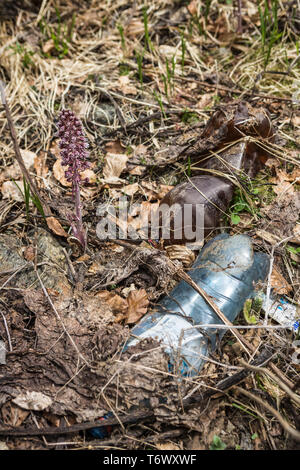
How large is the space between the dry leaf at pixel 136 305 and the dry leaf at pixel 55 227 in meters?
0.58

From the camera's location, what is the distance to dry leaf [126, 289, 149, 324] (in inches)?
72.1

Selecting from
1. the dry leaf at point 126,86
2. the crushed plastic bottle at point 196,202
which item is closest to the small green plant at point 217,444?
the crushed plastic bottle at point 196,202

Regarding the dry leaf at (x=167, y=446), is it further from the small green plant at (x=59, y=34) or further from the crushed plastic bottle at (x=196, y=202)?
the small green plant at (x=59, y=34)

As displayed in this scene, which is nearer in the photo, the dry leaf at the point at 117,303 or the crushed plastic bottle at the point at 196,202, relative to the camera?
the dry leaf at the point at 117,303

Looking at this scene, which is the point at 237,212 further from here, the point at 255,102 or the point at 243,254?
the point at 255,102

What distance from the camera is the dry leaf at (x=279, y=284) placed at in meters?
1.96

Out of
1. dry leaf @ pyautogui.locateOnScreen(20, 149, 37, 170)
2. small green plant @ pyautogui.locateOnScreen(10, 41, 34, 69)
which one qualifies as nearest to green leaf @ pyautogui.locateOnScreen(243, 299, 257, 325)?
dry leaf @ pyautogui.locateOnScreen(20, 149, 37, 170)

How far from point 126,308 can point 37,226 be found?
78 cm

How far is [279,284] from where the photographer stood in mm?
1988

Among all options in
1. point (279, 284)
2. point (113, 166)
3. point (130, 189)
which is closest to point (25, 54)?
point (113, 166)

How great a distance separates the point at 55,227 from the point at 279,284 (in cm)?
130

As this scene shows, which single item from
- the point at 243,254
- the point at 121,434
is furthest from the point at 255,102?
the point at 121,434

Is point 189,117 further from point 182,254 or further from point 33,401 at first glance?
point 33,401

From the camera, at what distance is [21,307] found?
1.82 meters
